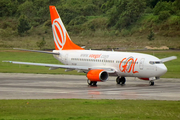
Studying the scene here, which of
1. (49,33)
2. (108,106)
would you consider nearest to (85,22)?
(49,33)

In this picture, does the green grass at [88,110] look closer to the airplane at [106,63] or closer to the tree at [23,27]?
the airplane at [106,63]

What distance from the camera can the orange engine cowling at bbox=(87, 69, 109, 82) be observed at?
131 feet

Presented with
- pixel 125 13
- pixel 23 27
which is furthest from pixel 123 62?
pixel 23 27

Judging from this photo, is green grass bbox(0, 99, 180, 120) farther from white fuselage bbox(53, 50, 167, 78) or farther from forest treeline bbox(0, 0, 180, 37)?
forest treeline bbox(0, 0, 180, 37)

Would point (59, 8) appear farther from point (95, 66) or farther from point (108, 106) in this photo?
point (108, 106)

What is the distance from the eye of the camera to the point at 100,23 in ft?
425

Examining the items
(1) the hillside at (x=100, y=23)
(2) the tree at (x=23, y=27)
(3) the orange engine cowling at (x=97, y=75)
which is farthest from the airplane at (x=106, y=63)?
(2) the tree at (x=23, y=27)

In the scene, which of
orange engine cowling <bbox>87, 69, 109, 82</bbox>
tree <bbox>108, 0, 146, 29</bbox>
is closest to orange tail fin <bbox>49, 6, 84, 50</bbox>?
orange engine cowling <bbox>87, 69, 109, 82</bbox>

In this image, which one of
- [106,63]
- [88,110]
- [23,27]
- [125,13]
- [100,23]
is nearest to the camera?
[88,110]

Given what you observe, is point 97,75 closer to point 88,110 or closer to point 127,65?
point 127,65

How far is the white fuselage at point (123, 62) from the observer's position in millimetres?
39562

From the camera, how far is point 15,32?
129625 mm

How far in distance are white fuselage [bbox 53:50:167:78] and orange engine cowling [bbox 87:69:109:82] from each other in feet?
5.45

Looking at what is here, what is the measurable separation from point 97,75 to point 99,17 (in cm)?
9562
